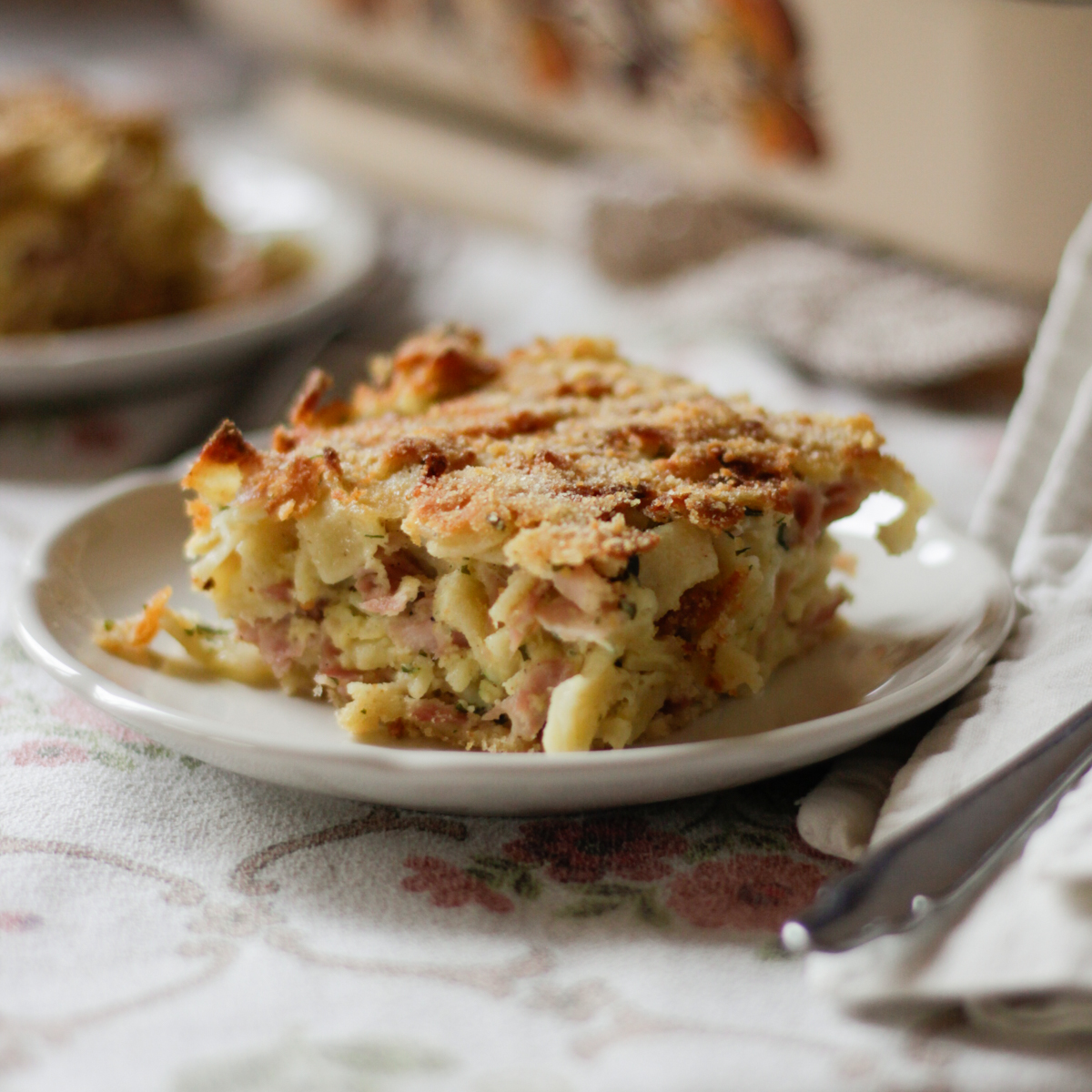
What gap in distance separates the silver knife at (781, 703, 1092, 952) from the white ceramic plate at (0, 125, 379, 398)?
5.95ft

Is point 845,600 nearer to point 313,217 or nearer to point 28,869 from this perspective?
point 28,869

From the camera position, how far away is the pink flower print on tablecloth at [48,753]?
1.55 meters

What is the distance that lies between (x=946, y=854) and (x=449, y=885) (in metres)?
0.46

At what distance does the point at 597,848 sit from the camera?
4.50 ft

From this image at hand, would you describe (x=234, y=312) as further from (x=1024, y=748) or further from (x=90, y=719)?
(x=1024, y=748)

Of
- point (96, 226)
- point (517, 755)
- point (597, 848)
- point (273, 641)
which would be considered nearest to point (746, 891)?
point (597, 848)

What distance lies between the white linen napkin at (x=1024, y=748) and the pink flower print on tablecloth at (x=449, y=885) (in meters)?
0.31

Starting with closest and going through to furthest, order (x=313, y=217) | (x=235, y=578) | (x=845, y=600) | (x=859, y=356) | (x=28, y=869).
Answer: (x=28, y=869)
(x=235, y=578)
(x=845, y=600)
(x=859, y=356)
(x=313, y=217)

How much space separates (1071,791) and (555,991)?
498mm

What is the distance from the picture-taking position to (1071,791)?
1.23 metres

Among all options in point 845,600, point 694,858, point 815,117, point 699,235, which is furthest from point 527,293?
point 694,858

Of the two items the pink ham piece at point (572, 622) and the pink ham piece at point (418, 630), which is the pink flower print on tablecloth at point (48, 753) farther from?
the pink ham piece at point (572, 622)

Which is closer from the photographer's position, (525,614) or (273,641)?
(525,614)

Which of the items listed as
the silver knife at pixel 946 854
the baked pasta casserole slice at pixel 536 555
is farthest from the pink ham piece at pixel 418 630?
the silver knife at pixel 946 854
